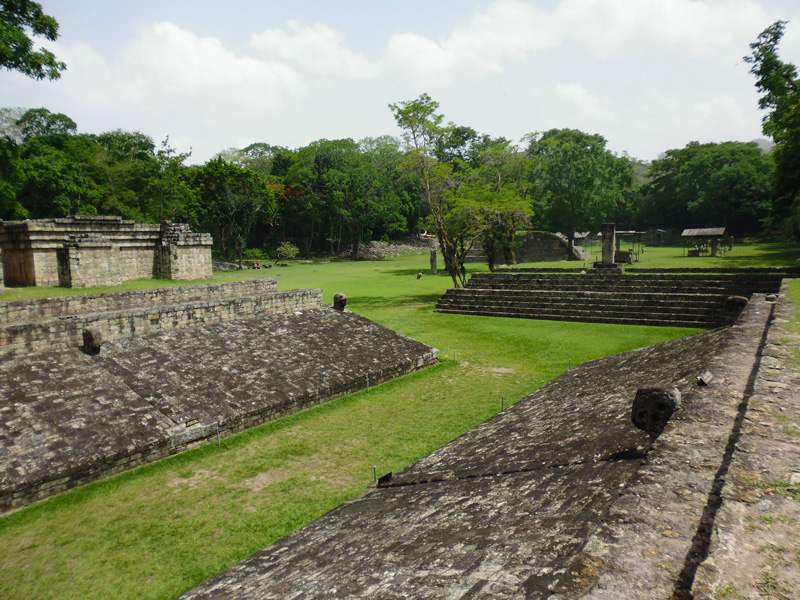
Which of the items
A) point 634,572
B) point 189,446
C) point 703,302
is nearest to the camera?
point 634,572

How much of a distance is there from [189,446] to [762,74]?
36.2m

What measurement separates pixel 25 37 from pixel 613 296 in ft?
81.0

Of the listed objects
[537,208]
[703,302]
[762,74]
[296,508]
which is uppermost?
[762,74]

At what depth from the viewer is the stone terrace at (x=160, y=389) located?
22.1 feet

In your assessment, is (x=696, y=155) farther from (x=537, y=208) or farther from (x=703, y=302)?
(x=703, y=302)

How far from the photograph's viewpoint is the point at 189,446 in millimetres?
7996

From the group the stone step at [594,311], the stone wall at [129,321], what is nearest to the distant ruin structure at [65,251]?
the stone wall at [129,321]

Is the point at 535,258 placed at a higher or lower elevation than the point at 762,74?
lower

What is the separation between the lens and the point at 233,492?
686 cm

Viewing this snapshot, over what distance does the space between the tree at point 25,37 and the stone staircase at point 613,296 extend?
1908 cm

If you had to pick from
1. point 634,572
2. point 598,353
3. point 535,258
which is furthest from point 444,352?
point 535,258

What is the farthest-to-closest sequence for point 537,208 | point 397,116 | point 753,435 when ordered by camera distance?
point 537,208
point 397,116
point 753,435

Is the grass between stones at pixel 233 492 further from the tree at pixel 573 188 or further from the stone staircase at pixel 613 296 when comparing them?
the tree at pixel 573 188

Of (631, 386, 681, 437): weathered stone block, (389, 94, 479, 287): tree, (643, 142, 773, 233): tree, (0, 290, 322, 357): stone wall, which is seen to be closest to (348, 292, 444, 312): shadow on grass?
(389, 94, 479, 287): tree
